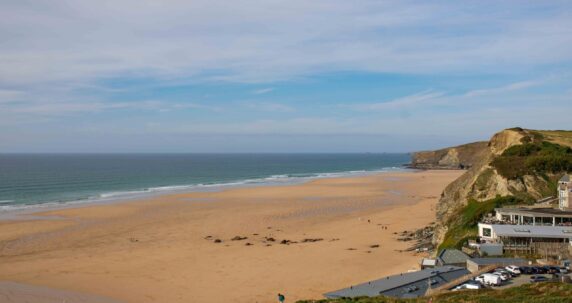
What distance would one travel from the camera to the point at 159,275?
29.8m

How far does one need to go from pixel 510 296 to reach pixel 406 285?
16.3 feet

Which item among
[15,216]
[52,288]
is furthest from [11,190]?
[52,288]

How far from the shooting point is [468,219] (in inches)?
1273

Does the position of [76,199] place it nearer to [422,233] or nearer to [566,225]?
[422,233]

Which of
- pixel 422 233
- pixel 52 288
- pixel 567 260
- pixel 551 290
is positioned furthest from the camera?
pixel 422 233

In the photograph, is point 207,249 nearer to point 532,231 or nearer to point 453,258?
point 453,258

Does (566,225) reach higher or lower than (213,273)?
higher

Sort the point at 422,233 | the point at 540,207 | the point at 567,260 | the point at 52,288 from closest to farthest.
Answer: the point at 567,260
the point at 52,288
the point at 540,207
the point at 422,233

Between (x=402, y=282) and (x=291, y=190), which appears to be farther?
(x=291, y=190)

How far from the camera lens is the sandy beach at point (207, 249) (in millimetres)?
27312

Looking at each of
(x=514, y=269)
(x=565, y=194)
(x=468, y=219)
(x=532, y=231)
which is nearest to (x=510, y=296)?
(x=514, y=269)

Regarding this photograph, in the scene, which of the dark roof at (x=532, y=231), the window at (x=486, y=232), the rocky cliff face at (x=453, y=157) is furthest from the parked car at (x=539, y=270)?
the rocky cliff face at (x=453, y=157)

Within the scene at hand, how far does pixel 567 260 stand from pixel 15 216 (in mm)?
48974

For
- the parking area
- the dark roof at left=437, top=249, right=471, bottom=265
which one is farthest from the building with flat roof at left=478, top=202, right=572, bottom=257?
the parking area
